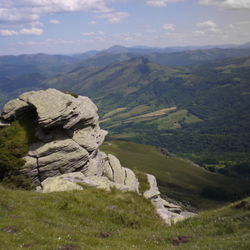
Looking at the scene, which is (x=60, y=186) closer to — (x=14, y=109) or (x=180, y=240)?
(x=180, y=240)

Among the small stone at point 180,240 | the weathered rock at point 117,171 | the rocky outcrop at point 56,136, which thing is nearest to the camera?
the small stone at point 180,240

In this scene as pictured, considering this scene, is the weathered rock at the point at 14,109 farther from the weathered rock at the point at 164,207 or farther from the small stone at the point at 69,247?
the small stone at the point at 69,247

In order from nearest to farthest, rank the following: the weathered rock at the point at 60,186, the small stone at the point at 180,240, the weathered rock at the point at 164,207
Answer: the small stone at the point at 180,240 → the weathered rock at the point at 164,207 → the weathered rock at the point at 60,186

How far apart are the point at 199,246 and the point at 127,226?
29.3 feet

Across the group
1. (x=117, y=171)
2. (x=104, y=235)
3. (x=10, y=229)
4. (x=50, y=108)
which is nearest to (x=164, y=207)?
(x=117, y=171)

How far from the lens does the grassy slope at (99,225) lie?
1549 cm

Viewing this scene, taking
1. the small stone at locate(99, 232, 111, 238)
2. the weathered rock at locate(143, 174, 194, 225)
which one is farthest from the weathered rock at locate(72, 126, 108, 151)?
the small stone at locate(99, 232, 111, 238)

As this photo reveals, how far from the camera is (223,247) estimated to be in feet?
45.1

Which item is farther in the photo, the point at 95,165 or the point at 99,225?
the point at 95,165

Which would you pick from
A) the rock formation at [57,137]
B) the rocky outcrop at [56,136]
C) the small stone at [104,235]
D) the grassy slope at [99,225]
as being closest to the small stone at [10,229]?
the grassy slope at [99,225]

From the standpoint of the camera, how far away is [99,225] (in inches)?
850

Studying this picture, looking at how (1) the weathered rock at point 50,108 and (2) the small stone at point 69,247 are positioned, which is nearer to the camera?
(2) the small stone at point 69,247

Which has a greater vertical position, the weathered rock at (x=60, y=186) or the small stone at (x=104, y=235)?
the small stone at (x=104, y=235)

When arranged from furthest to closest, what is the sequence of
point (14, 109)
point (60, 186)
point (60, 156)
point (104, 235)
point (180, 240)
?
point (14, 109)
point (60, 156)
point (60, 186)
point (104, 235)
point (180, 240)
